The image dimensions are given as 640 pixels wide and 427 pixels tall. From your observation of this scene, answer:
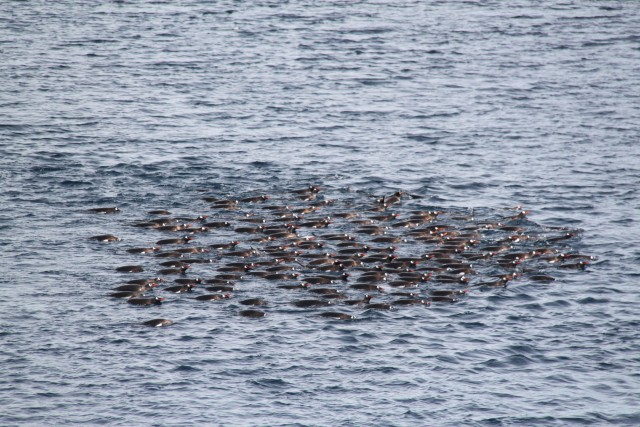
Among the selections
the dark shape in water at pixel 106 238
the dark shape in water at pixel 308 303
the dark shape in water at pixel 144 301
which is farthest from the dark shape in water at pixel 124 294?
the dark shape in water at pixel 106 238

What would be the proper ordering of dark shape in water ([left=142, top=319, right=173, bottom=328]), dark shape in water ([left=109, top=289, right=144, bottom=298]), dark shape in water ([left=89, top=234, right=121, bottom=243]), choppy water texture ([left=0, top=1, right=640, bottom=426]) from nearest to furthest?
choppy water texture ([left=0, top=1, right=640, bottom=426])
dark shape in water ([left=142, top=319, right=173, bottom=328])
dark shape in water ([left=109, top=289, right=144, bottom=298])
dark shape in water ([left=89, top=234, right=121, bottom=243])

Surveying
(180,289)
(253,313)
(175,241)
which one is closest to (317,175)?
(175,241)

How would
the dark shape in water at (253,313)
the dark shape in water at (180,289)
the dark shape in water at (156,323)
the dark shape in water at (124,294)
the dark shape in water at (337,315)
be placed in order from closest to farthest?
A: the dark shape in water at (156,323), the dark shape in water at (253,313), the dark shape in water at (337,315), the dark shape in water at (124,294), the dark shape in water at (180,289)

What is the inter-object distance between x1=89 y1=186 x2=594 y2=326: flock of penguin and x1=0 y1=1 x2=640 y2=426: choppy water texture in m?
0.79

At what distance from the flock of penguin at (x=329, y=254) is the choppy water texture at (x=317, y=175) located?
0.79 m

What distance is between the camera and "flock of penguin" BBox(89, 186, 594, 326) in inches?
1490

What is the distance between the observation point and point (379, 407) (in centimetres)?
3152

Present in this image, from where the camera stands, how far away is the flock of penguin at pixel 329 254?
37.8 m

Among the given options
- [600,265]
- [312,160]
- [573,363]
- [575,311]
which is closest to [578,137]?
[312,160]

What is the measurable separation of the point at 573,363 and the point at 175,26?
58.6 m

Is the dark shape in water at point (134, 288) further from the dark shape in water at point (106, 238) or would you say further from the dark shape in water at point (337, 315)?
the dark shape in water at point (337, 315)

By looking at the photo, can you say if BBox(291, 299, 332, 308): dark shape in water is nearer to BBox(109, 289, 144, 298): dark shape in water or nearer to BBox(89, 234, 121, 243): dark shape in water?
BBox(109, 289, 144, 298): dark shape in water

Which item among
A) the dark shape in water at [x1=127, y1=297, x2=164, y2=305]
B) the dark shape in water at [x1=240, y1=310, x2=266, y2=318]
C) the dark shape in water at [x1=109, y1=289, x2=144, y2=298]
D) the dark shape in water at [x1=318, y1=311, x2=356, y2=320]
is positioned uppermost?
the dark shape in water at [x1=109, y1=289, x2=144, y2=298]

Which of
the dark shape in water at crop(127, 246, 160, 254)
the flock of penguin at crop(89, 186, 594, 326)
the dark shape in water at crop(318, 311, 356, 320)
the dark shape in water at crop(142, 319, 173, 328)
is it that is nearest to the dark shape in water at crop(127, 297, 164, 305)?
the flock of penguin at crop(89, 186, 594, 326)
